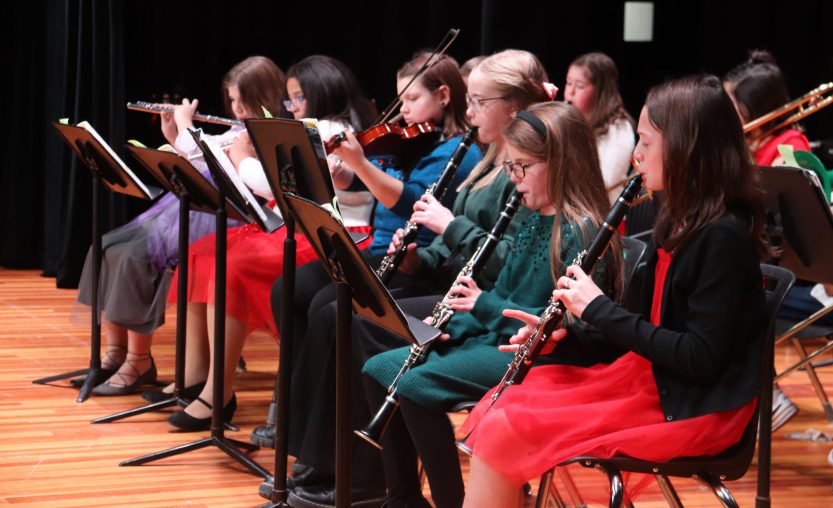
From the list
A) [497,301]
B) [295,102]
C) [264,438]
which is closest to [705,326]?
[497,301]

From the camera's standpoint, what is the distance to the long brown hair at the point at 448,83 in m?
3.13

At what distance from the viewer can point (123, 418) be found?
11.3 ft

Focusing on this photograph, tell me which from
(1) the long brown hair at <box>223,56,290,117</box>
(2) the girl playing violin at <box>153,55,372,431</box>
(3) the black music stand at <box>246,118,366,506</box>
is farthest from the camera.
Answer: (1) the long brown hair at <box>223,56,290,117</box>

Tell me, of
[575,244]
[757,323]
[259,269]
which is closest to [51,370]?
[259,269]

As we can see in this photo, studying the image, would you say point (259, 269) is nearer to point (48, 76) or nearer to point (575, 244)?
point (575, 244)

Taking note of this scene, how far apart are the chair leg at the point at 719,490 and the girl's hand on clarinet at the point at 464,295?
0.64 meters

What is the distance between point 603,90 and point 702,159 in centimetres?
242

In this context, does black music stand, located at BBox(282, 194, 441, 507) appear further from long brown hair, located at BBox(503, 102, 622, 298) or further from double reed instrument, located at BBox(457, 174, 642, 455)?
long brown hair, located at BBox(503, 102, 622, 298)

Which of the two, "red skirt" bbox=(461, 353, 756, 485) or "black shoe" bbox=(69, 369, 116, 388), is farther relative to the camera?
"black shoe" bbox=(69, 369, 116, 388)

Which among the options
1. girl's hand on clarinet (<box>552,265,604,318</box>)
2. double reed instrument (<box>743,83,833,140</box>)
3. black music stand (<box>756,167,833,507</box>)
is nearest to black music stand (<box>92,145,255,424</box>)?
girl's hand on clarinet (<box>552,265,604,318</box>)

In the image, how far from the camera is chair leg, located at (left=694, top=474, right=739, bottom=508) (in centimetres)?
187

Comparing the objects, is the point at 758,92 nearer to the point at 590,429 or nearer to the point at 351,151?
the point at 351,151

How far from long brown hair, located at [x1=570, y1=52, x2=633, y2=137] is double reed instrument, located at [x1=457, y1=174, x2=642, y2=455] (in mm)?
2247

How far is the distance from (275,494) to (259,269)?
3.15ft
